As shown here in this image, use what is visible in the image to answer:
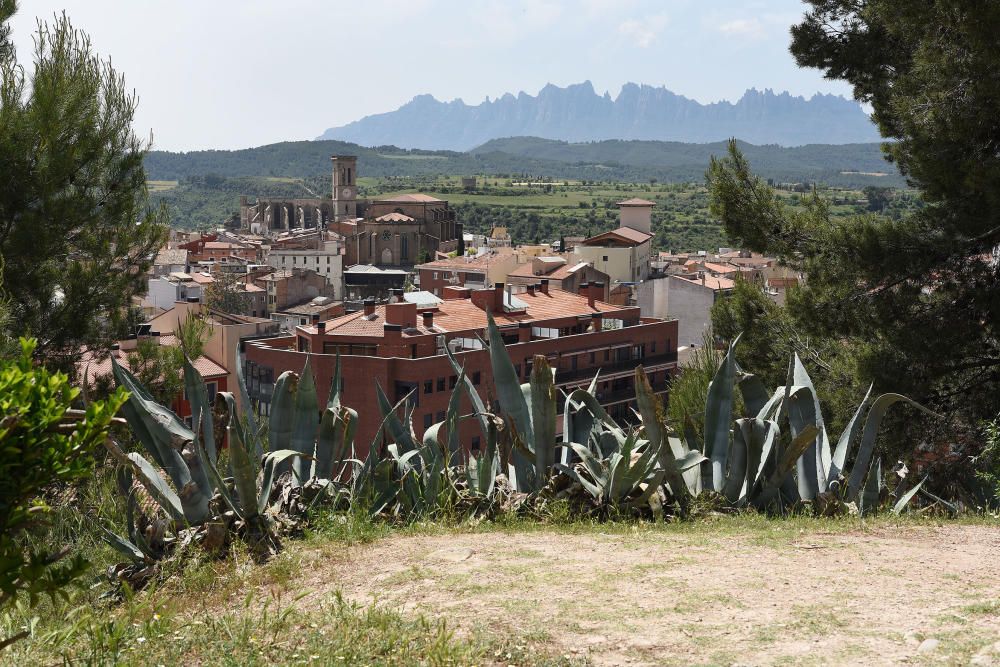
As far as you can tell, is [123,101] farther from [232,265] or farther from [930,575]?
[232,265]

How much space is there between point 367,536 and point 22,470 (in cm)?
254

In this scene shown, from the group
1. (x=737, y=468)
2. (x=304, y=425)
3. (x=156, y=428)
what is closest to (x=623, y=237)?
(x=737, y=468)

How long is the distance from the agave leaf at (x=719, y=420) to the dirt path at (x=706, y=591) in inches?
39.5

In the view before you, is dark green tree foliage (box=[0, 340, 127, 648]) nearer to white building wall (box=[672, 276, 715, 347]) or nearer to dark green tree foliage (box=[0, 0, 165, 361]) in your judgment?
dark green tree foliage (box=[0, 0, 165, 361])

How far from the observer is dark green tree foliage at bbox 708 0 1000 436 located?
329 inches

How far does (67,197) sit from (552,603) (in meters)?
Answer: 6.86

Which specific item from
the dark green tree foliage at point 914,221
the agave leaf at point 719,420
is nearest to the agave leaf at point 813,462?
the agave leaf at point 719,420

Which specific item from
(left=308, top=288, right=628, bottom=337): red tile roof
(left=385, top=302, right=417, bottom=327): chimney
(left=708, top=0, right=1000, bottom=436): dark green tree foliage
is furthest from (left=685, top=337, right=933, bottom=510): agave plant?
(left=385, top=302, right=417, bottom=327): chimney

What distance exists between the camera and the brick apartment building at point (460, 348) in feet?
82.7

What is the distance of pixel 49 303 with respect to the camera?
924 cm

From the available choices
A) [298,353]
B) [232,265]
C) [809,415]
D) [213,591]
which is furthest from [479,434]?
[232,265]

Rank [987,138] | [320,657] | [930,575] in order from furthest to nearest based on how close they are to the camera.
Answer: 1. [987,138]
2. [930,575]
3. [320,657]

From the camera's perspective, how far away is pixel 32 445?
2.45 meters

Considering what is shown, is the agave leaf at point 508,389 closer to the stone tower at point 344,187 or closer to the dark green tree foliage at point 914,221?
the dark green tree foliage at point 914,221
